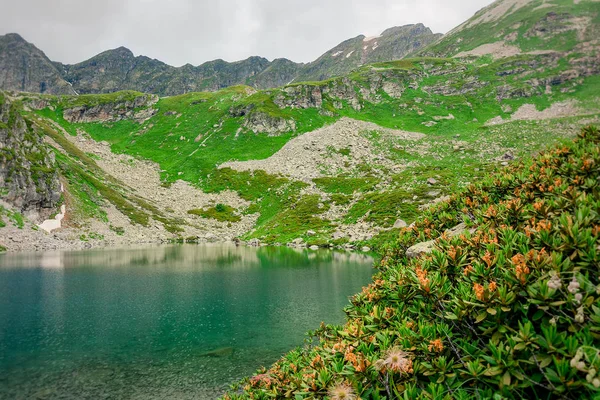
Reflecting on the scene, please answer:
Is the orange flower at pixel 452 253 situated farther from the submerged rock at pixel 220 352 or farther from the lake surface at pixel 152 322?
the submerged rock at pixel 220 352

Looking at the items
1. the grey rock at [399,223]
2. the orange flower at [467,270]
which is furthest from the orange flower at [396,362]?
the grey rock at [399,223]

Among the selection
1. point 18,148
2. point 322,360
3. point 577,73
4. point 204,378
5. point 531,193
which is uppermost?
point 577,73

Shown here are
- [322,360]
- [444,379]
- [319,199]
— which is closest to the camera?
[444,379]

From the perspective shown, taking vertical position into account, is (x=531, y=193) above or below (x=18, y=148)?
below

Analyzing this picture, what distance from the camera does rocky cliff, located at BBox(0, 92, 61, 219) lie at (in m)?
96.6

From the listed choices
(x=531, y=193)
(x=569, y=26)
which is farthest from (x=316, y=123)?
(x=531, y=193)

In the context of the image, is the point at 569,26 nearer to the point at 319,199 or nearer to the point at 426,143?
the point at 426,143

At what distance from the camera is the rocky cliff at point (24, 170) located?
96562mm

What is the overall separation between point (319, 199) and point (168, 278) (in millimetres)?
75032

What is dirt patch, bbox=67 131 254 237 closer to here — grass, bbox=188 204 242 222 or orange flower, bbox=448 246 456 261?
grass, bbox=188 204 242 222

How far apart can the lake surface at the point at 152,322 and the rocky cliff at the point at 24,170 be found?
1898 inches

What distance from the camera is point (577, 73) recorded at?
472ft

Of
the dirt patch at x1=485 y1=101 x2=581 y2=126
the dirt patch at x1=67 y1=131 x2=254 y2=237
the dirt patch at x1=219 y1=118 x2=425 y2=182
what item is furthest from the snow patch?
the dirt patch at x1=485 y1=101 x2=581 y2=126

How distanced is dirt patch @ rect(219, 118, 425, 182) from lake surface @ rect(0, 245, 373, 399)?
8387cm
